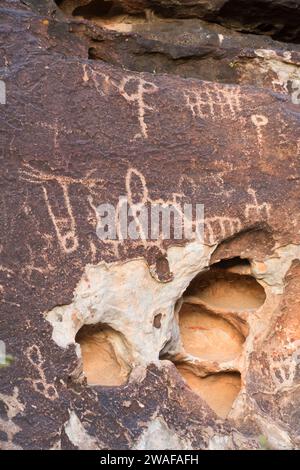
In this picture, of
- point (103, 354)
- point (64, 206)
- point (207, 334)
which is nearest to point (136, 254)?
point (64, 206)

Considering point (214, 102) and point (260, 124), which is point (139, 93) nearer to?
point (214, 102)

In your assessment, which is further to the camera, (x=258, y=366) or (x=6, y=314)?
(x=258, y=366)

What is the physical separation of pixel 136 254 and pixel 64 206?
1.42 feet

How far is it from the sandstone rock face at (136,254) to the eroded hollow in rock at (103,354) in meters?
0.01

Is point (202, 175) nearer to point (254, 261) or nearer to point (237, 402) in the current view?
point (254, 261)

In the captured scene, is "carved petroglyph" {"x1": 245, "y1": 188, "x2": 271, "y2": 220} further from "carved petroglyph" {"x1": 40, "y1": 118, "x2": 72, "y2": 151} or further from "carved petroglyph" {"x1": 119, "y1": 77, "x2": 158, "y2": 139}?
"carved petroglyph" {"x1": 40, "y1": 118, "x2": 72, "y2": 151}

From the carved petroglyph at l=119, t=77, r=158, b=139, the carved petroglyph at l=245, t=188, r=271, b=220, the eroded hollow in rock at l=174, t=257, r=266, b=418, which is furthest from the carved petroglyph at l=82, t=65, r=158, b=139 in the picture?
the eroded hollow in rock at l=174, t=257, r=266, b=418

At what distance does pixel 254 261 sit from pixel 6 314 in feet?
4.87

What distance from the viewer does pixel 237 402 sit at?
417 centimetres

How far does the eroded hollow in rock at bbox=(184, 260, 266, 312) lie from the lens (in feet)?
15.0

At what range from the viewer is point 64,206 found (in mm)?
3762

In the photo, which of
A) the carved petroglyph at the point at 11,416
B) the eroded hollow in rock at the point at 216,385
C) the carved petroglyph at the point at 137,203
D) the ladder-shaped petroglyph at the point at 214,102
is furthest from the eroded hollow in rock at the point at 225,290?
the carved petroglyph at the point at 11,416

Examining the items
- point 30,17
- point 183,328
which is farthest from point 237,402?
point 30,17
